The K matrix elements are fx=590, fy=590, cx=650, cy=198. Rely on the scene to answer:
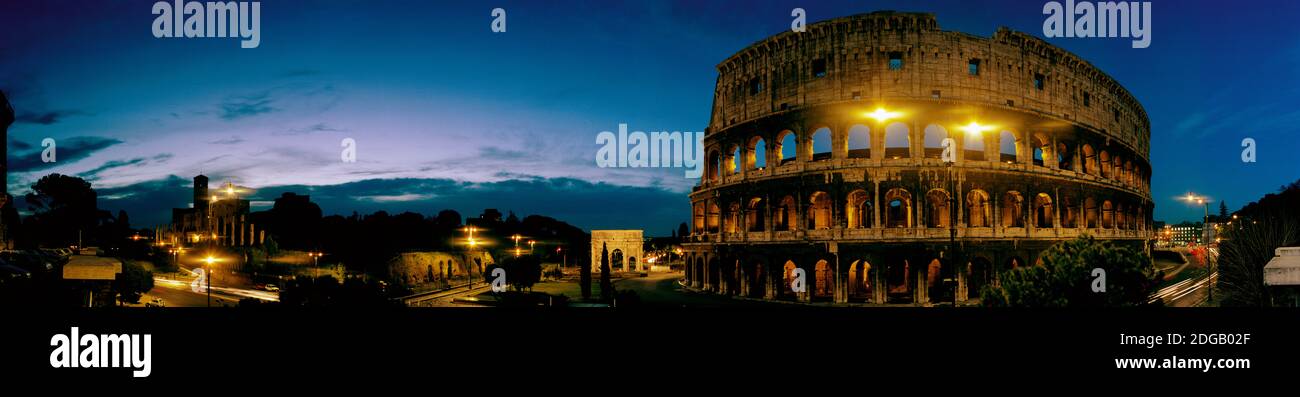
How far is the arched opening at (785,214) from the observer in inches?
1398

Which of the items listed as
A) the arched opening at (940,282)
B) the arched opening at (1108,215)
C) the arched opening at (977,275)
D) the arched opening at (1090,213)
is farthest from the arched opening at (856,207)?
the arched opening at (1108,215)

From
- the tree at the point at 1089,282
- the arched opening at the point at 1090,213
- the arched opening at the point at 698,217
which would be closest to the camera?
the tree at the point at 1089,282

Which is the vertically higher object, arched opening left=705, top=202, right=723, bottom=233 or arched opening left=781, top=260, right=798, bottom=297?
arched opening left=705, top=202, right=723, bottom=233

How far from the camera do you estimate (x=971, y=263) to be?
35.8 meters

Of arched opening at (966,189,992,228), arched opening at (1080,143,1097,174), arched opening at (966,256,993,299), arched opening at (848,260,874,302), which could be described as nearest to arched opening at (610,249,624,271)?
arched opening at (848,260,874,302)

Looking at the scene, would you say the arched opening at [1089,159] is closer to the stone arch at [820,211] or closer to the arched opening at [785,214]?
the stone arch at [820,211]

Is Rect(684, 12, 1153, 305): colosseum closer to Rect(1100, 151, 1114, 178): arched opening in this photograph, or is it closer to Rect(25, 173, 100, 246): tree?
Rect(1100, 151, 1114, 178): arched opening

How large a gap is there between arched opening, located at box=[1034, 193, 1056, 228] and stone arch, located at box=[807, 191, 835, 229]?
12202mm

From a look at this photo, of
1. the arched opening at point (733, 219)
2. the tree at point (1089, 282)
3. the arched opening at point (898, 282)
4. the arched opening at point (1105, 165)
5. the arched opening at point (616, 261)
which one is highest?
the arched opening at point (1105, 165)

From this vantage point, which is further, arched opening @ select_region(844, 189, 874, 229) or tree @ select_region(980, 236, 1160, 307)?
arched opening @ select_region(844, 189, 874, 229)

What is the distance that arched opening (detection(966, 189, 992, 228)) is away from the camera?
33.8m

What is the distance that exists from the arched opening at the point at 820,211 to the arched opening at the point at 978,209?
768 cm
